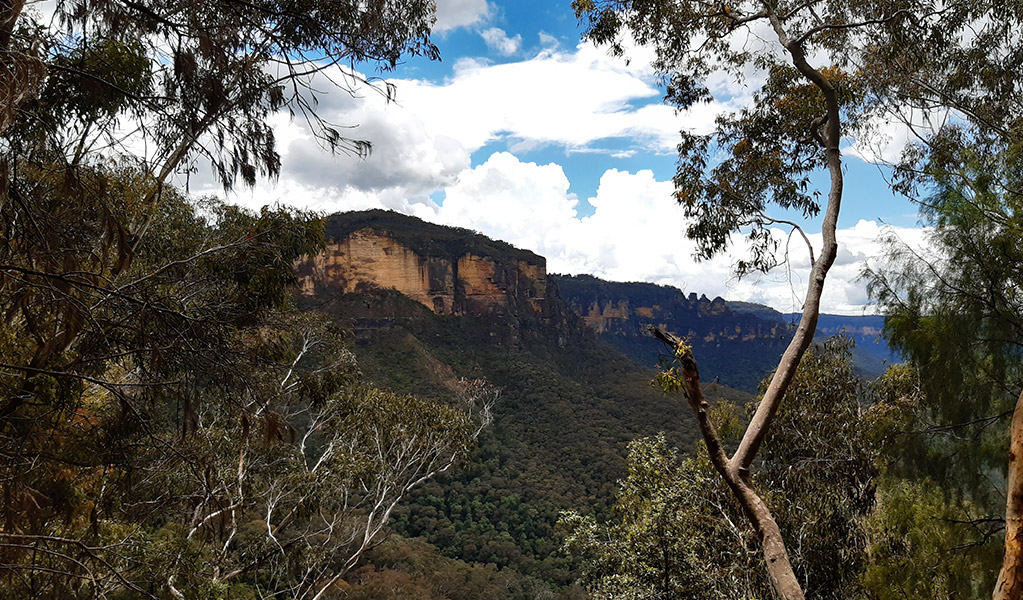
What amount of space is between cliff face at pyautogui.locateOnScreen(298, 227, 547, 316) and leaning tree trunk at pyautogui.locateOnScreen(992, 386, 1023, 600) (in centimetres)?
4547

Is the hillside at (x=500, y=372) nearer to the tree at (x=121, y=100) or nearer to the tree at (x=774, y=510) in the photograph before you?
the tree at (x=774, y=510)

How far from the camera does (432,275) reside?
5872cm

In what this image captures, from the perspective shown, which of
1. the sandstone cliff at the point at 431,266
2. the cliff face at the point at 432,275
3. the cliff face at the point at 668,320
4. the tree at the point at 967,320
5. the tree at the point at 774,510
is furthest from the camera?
the cliff face at the point at 668,320

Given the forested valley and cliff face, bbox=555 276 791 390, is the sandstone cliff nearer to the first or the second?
cliff face, bbox=555 276 791 390

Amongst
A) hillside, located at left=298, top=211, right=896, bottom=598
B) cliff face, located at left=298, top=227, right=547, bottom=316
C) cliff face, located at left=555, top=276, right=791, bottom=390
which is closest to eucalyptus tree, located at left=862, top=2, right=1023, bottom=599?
hillside, located at left=298, top=211, right=896, bottom=598

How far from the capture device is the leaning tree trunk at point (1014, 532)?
2.97 m

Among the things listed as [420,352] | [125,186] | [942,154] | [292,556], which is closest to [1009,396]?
[942,154]

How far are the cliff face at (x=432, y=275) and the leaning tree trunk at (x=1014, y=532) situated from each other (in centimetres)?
4547

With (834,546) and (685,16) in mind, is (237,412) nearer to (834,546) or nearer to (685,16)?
(685,16)

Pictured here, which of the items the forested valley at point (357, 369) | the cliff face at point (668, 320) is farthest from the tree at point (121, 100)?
the cliff face at point (668, 320)

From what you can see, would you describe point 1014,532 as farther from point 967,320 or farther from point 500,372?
point 500,372

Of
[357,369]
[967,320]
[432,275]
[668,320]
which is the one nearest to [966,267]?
→ [967,320]

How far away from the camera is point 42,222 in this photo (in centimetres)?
204

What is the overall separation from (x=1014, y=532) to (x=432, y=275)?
186ft
